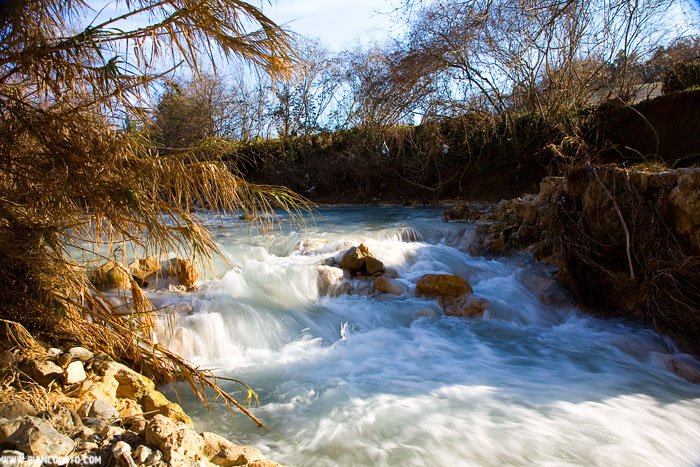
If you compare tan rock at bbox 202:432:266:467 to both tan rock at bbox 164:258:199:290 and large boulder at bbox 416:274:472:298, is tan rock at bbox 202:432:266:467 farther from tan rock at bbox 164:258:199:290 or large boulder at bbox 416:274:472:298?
large boulder at bbox 416:274:472:298

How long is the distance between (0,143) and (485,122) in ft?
45.7

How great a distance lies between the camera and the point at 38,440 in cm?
198

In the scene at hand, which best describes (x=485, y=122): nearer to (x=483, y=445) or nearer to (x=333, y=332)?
(x=333, y=332)

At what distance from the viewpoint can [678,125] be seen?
43.3 feet

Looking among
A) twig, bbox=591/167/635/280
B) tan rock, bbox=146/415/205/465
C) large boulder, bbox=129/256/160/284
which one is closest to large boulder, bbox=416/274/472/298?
twig, bbox=591/167/635/280

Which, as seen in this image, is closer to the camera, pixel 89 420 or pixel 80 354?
pixel 89 420

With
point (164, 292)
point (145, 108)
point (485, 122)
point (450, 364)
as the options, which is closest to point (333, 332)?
point (450, 364)

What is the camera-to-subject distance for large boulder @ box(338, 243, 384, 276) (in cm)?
749

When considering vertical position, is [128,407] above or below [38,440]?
below

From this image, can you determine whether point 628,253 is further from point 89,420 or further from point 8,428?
point 8,428

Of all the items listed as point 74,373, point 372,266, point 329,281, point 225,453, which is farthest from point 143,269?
point 225,453

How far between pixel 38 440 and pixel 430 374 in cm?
336

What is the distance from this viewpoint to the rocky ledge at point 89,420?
2.02 meters

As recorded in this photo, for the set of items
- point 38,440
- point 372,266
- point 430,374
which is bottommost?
point 430,374
